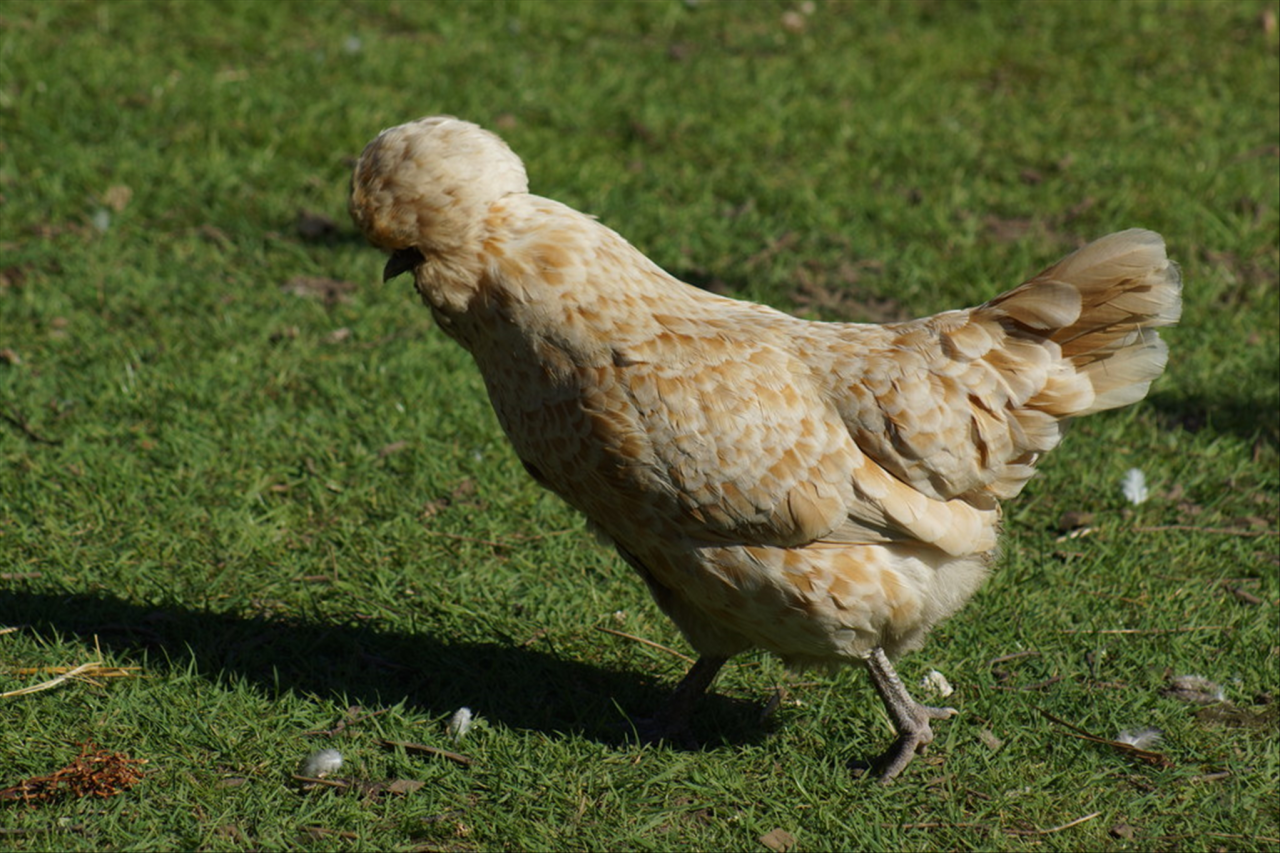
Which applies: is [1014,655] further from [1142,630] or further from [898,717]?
[898,717]

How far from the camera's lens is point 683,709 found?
3.82m

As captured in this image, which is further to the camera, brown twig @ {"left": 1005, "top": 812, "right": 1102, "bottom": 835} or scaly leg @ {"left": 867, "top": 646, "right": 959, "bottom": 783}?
scaly leg @ {"left": 867, "top": 646, "right": 959, "bottom": 783}

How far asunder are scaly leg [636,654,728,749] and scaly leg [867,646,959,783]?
0.48 m

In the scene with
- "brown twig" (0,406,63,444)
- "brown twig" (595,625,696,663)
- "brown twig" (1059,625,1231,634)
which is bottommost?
"brown twig" (0,406,63,444)

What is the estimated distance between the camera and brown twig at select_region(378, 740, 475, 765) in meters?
3.61

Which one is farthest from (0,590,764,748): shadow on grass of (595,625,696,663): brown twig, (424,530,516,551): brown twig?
(424,530,516,551): brown twig

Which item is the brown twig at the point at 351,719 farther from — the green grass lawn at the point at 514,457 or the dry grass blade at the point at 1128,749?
the dry grass blade at the point at 1128,749

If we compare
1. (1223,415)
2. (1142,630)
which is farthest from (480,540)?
(1223,415)

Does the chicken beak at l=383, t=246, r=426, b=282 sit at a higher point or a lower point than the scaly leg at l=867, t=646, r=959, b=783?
higher

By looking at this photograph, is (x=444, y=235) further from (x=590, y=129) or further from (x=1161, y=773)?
(x=590, y=129)

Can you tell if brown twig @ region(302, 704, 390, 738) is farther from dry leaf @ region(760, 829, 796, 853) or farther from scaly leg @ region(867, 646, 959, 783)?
scaly leg @ region(867, 646, 959, 783)

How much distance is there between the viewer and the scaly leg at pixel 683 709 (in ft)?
12.4

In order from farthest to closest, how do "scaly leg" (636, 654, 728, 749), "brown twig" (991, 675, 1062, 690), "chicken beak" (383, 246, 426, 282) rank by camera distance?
"brown twig" (991, 675, 1062, 690) → "scaly leg" (636, 654, 728, 749) → "chicken beak" (383, 246, 426, 282)

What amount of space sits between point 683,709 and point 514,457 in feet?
4.86
